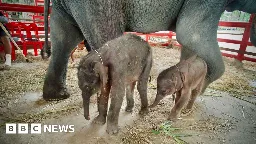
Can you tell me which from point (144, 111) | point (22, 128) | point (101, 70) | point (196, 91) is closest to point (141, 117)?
point (144, 111)

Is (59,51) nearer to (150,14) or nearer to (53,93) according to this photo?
(53,93)

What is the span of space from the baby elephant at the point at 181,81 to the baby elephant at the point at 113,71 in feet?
0.72

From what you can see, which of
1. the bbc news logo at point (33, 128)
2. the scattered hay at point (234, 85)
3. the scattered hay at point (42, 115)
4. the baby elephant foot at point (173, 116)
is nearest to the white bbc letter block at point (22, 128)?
the bbc news logo at point (33, 128)

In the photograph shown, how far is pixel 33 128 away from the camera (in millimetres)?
1997

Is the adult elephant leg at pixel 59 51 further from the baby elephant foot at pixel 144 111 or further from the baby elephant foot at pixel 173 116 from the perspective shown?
the baby elephant foot at pixel 173 116

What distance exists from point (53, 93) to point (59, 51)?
476mm

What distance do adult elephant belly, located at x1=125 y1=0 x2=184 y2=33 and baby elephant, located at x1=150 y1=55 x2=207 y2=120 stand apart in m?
0.44

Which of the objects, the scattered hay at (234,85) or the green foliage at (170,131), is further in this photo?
the scattered hay at (234,85)

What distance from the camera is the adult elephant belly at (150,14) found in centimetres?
212

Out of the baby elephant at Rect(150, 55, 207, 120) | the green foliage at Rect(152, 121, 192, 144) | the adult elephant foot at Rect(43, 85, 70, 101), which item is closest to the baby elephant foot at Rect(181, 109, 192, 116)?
the baby elephant at Rect(150, 55, 207, 120)

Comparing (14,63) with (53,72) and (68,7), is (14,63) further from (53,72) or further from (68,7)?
(68,7)

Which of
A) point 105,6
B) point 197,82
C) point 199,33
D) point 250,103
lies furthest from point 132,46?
point 250,103

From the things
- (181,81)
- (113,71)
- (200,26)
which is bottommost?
(181,81)

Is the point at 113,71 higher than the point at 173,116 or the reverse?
higher
